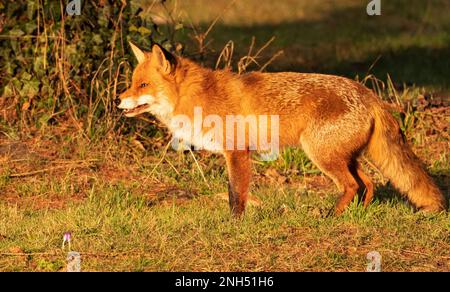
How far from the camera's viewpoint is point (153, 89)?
732cm

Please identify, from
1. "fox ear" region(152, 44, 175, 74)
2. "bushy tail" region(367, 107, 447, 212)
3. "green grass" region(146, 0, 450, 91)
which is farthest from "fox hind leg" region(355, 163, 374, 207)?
"green grass" region(146, 0, 450, 91)

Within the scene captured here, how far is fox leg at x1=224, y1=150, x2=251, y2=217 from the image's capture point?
698 cm

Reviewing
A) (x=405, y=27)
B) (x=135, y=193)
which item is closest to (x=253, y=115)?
(x=135, y=193)

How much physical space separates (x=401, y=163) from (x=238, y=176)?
126cm

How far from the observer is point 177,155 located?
869 cm

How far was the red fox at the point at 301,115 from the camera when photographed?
271 inches

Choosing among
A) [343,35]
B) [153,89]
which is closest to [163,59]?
[153,89]

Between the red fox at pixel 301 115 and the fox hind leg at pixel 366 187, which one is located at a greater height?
the red fox at pixel 301 115

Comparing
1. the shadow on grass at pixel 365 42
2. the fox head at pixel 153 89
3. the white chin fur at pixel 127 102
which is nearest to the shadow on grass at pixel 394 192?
the fox head at pixel 153 89

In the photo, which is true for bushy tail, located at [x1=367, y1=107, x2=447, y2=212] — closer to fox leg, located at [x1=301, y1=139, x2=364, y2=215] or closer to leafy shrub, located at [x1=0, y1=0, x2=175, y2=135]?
fox leg, located at [x1=301, y1=139, x2=364, y2=215]

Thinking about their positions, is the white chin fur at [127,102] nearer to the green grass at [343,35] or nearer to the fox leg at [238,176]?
the fox leg at [238,176]

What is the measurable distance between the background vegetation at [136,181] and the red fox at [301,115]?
0.25 m
